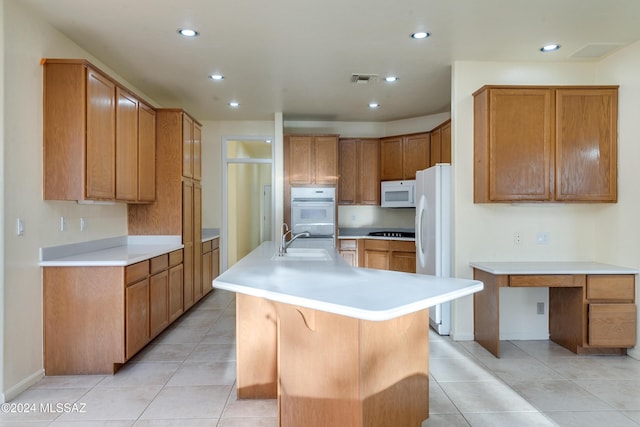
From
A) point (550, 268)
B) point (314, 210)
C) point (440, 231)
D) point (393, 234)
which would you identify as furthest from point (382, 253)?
point (550, 268)

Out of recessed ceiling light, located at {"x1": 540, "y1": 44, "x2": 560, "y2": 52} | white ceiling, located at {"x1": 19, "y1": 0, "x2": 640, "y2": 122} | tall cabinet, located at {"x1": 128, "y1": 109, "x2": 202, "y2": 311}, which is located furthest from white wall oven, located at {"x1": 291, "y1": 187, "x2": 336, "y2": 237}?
recessed ceiling light, located at {"x1": 540, "y1": 44, "x2": 560, "y2": 52}

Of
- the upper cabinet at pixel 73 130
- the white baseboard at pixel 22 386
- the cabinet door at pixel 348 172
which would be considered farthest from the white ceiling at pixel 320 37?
the white baseboard at pixel 22 386

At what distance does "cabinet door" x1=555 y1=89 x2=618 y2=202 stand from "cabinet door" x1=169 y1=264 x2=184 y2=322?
145 inches

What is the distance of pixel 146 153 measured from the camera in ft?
13.1

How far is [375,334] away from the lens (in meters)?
1.67

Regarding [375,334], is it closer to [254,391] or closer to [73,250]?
[254,391]

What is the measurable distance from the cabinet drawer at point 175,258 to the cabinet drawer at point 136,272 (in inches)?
23.9

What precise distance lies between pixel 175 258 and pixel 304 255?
1663 millimetres

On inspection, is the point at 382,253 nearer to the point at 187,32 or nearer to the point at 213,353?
the point at 213,353

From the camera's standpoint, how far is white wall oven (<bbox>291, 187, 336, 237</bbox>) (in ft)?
19.0

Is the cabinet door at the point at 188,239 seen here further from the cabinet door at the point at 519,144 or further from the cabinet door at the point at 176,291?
the cabinet door at the point at 519,144

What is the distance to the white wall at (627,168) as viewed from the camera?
3.26m

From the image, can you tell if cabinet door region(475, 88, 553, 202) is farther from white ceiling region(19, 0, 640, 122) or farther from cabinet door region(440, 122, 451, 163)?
cabinet door region(440, 122, 451, 163)

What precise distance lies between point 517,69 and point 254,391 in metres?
3.57
